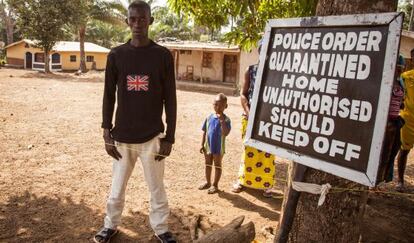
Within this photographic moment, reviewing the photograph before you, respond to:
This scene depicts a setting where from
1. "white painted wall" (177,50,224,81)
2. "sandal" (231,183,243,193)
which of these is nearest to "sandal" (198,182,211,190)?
"sandal" (231,183,243,193)

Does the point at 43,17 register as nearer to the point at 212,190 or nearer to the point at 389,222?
the point at 212,190

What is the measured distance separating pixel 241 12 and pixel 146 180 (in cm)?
226

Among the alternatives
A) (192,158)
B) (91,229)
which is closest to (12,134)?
(192,158)

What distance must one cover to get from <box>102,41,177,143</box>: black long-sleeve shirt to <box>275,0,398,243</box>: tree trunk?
137 cm

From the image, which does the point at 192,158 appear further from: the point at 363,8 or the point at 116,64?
the point at 363,8

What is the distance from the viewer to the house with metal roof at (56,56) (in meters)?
33.3

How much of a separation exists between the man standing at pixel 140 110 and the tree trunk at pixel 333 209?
137 centimetres

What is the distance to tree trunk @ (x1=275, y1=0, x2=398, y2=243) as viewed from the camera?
209cm

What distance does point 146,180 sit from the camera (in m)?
3.19

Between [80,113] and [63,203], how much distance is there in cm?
696

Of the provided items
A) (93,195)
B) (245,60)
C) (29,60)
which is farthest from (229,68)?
(29,60)

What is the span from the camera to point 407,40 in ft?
40.8

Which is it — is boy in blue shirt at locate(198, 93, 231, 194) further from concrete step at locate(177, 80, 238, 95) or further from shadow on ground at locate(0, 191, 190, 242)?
concrete step at locate(177, 80, 238, 95)

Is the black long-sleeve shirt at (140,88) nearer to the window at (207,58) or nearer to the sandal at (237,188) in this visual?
the sandal at (237,188)
